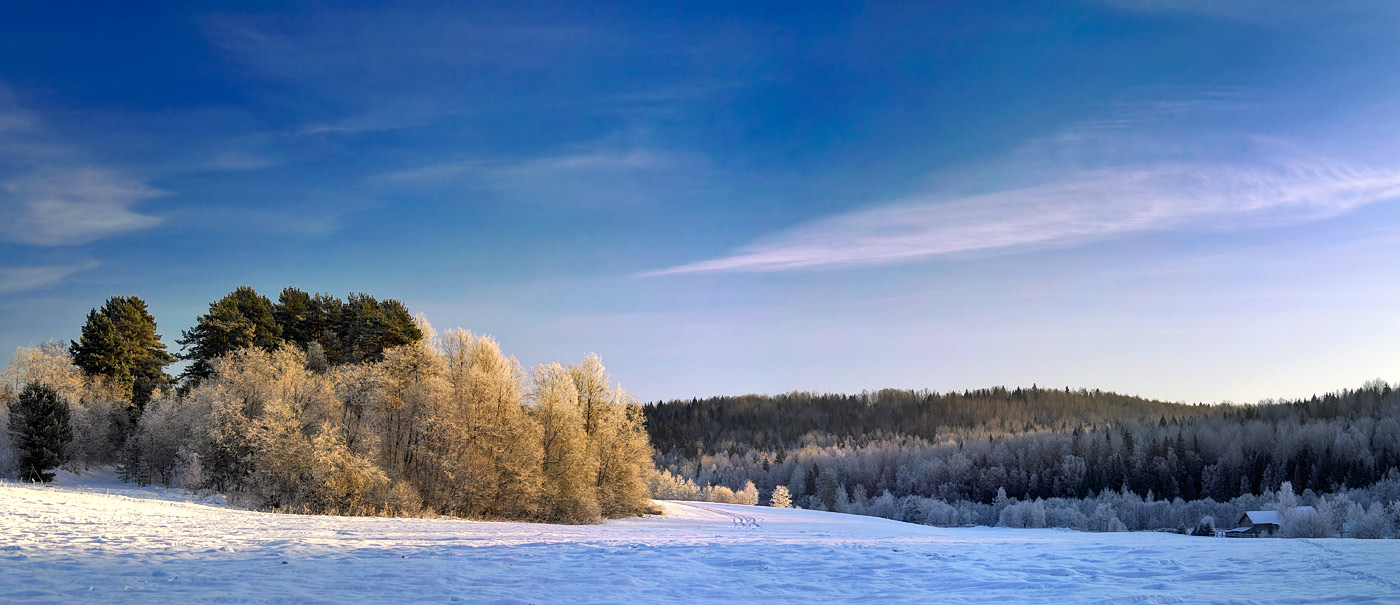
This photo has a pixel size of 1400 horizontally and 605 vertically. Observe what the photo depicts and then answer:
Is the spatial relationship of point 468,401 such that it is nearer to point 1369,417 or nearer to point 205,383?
point 205,383

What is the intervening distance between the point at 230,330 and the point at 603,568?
49.4 m

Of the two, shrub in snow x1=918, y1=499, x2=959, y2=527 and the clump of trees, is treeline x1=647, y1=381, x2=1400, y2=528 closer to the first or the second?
shrub in snow x1=918, y1=499, x2=959, y2=527

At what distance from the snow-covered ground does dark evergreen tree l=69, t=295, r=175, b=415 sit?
4876cm

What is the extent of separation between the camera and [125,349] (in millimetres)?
60781

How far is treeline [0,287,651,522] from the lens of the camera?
104ft

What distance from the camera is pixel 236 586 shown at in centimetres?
975

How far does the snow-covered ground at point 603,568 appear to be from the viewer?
1015cm

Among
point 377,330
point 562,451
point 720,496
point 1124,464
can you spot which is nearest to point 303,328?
point 377,330

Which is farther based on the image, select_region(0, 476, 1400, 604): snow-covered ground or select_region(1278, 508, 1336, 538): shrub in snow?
select_region(1278, 508, 1336, 538): shrub in snow

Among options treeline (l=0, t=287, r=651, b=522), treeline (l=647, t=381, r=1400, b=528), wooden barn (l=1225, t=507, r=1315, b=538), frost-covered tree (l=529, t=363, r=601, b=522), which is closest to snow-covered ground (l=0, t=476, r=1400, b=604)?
treeline (l=0, t=287, r=651, b=522)

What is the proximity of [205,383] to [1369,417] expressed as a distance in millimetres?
168555

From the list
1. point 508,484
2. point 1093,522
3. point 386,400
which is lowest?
point 1093,522

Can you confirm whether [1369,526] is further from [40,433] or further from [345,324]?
[40,433]

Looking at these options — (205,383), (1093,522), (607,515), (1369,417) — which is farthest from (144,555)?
(1369,417)
